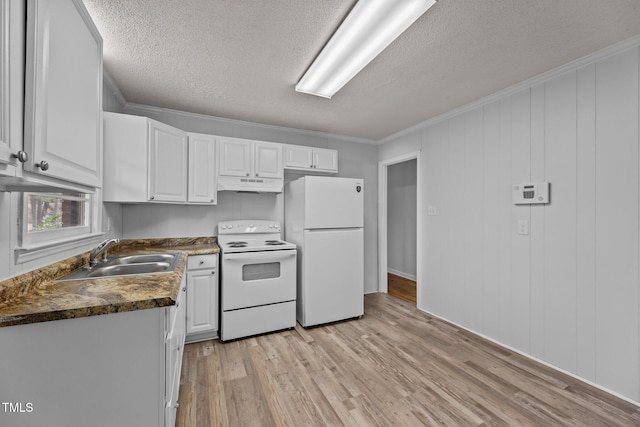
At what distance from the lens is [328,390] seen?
191cm

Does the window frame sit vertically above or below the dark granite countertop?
above

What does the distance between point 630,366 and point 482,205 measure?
1.49 metres

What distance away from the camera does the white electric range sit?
2600mm

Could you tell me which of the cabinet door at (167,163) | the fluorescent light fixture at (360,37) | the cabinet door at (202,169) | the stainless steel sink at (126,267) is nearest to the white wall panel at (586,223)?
the fluorescent light fixture at (360,37)

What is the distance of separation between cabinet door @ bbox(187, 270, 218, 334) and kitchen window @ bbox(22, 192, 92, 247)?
90 centimetres

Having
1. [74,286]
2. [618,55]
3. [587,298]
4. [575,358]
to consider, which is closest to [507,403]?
Answer: [575,358]

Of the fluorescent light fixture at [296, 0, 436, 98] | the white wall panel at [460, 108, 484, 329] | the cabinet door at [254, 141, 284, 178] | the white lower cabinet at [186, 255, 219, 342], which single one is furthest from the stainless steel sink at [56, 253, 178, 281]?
the white wall panel at [460, 108, 484, 329]

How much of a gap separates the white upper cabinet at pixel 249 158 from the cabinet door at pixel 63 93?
152 cm

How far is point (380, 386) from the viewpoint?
6.40 feet

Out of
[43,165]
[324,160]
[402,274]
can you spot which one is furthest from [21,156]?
[402,274]

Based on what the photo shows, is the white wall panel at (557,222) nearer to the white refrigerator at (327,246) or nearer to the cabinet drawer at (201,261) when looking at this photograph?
the white refrigerator at (327,246)

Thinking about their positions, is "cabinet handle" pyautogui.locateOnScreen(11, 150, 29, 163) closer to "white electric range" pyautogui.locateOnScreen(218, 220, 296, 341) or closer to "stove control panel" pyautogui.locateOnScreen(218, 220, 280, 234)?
"white electric range" pyautogui.locateOnScreen(218, 220, 296, 341)

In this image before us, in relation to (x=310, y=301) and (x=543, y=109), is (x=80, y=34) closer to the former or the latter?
(x=310, y=301)

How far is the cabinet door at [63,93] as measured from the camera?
858 mm
